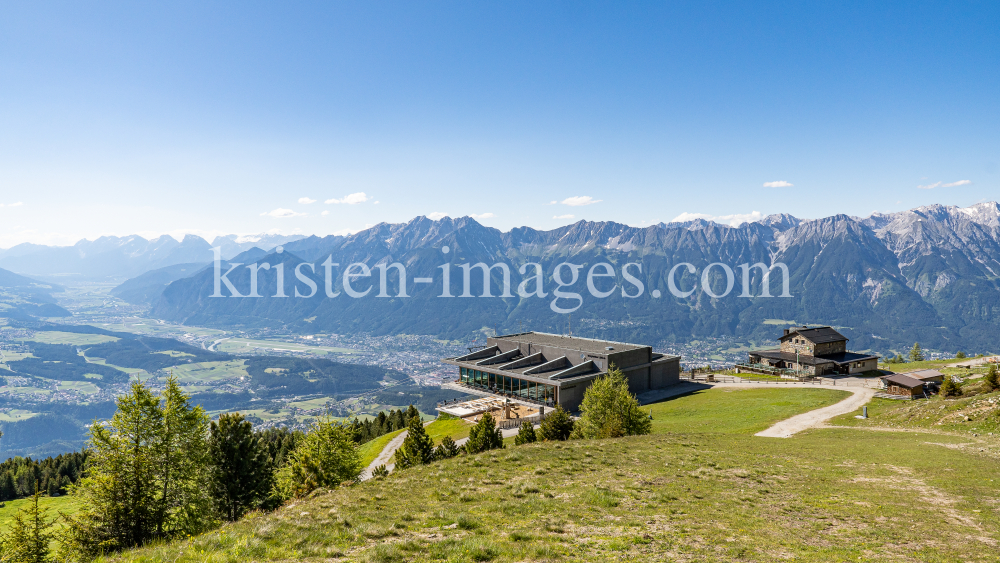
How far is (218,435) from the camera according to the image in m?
31.3

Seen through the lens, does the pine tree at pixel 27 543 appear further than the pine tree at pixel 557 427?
No

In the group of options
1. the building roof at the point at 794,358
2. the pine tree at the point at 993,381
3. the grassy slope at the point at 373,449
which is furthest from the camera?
the building roof at the point at 794,358

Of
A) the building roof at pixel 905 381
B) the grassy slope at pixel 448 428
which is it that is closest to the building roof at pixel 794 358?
the building roof at pixel 905 381

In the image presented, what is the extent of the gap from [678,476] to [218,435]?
2857cm

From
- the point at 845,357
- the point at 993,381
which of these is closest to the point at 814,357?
the point at 845,357

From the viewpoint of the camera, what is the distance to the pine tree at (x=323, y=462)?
32312 mm

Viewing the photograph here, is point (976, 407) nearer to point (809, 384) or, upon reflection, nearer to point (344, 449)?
point (809, 384)

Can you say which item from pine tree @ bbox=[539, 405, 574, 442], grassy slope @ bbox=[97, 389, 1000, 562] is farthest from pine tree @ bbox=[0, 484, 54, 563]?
pine tree @ bbox=[539, 405, 574, 442]

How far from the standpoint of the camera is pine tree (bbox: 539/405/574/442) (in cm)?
3922

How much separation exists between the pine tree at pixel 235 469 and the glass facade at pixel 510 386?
132 ft

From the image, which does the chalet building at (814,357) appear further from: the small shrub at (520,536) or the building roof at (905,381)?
the small shrub at (520,536)

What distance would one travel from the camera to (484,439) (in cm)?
3641

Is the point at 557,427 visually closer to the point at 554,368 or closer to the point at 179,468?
the point at 179,468

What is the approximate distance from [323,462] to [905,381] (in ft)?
211
